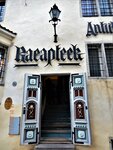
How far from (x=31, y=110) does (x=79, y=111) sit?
1878 mm

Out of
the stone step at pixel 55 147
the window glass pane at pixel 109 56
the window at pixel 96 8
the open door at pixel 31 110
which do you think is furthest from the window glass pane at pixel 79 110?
the window at pixel 96 8

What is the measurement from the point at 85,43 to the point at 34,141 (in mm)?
4737

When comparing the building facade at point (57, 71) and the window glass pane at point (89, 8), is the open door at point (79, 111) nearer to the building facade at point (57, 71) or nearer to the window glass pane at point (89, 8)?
the building facade at point (57, 71)

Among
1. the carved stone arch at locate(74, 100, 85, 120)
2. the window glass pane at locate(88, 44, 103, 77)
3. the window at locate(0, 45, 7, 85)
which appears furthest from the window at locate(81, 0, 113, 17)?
the carved stone arch at locate(74, 100, 85, 120)

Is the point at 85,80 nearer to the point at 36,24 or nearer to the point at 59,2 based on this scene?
the point at 36,24

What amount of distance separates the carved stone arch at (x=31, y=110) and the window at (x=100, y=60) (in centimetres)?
283

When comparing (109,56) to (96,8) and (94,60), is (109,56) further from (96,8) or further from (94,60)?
(96,8)

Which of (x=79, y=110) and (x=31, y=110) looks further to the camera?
(x=31, y=110)

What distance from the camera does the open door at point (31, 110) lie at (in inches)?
218

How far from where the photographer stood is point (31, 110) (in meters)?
5.84

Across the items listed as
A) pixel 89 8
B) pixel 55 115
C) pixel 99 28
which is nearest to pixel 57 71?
pixel 55 115

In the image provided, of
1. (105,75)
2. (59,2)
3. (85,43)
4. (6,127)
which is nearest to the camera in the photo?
(6,127)

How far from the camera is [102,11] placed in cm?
771

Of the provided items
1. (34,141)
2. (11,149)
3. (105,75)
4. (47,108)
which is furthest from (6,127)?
(105,75)
